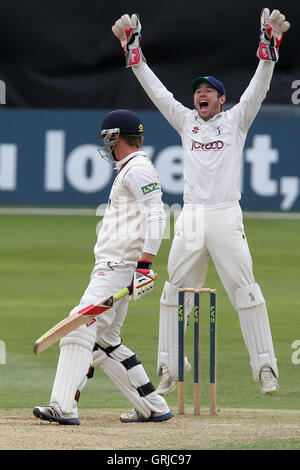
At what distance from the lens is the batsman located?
25.1ft

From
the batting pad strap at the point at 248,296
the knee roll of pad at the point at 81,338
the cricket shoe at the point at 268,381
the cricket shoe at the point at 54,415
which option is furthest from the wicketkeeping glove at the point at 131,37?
the cricket shoe at the point at 54,415

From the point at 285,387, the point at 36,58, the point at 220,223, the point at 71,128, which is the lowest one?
the point at 285,387

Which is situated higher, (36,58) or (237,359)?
(36,58)

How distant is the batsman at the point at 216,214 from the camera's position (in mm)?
7641

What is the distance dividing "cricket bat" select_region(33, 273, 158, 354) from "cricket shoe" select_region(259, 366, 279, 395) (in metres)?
1.31

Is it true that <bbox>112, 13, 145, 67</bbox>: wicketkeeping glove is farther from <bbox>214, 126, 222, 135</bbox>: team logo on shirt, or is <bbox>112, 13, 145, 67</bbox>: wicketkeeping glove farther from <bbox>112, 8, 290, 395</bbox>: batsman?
<bbox>214, 126, 222, 135</bbox>: team logo on shirt

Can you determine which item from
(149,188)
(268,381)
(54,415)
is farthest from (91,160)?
(54,415)

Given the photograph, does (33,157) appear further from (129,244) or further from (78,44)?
(129,244)

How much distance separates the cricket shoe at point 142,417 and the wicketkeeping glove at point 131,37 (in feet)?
7.95

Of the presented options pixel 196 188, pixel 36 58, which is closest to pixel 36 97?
pixel 36 58

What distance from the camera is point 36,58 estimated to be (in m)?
26.4

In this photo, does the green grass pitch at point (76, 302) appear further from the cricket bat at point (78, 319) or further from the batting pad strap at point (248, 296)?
the cricket bat at point (78, 319)

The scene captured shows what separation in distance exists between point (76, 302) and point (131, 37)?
5336 mm

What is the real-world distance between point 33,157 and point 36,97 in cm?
395
